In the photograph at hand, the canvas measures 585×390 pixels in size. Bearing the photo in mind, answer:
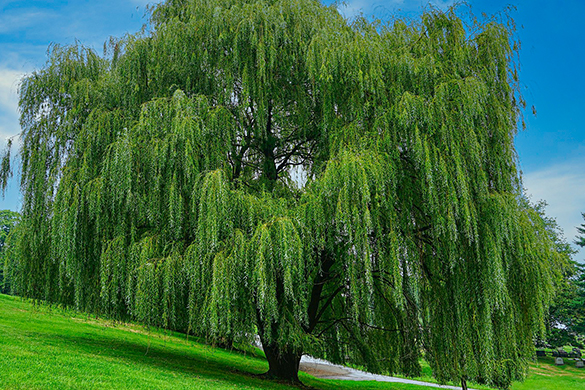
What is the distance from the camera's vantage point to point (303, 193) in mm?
9336

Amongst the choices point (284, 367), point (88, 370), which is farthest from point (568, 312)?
point (88, 370)

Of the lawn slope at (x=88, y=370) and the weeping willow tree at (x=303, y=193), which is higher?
the weeping willow tree at (x=303, y=193)

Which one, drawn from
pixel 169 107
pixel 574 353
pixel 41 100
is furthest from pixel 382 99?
pixel 574 353

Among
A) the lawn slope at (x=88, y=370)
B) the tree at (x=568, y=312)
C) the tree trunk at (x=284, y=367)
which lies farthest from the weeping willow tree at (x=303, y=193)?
the tree at (x=568, y=312)

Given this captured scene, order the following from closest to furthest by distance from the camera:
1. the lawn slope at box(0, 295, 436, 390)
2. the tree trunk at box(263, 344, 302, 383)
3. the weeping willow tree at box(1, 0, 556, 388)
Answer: the lawn slope at box(0, 295, 436, 390) < the weeping willow tree at box(1, 0, 556, 388) < the tree trunk at box(263, 344, 302, 383)

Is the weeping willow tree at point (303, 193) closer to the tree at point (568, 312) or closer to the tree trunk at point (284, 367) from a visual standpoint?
the tree trunk at point (284, 367)

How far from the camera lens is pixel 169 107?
936 centimetres

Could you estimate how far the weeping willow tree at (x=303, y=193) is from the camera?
805 centimetres

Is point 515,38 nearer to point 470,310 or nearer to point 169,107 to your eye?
point 470,310

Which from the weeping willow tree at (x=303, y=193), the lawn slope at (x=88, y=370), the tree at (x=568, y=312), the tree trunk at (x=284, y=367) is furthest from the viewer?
the tree at (x=568, y=312)

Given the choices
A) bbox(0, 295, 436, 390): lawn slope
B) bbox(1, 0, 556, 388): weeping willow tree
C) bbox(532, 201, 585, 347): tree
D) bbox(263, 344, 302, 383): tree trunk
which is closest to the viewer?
bbox(0, 295, 436, 390): lawn slope

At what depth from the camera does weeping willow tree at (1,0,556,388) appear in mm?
8047

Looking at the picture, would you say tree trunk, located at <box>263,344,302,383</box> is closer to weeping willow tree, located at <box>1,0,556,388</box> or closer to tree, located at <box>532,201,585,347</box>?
weeping willow tree, located at <box>1,0,556,388</box>

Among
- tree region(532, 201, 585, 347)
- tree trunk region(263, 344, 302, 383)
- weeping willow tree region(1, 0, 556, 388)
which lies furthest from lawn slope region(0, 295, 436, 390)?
tree region(532, 201, 585, 347)
